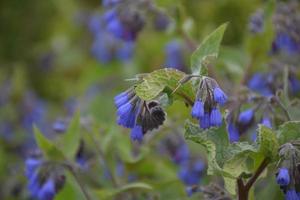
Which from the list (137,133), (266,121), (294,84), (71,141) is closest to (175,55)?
(294,84)

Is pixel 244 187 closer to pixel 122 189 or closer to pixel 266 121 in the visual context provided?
pixel 266 121

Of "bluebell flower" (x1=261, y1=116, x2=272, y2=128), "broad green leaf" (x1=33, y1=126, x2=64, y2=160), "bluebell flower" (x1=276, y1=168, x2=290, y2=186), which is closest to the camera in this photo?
"bluebell flower" (x1=276, y1=168, x2=290, y2=186)

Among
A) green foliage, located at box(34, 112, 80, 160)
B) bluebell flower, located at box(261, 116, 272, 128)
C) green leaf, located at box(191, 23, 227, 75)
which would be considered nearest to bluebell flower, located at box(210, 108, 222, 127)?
green leaf, located at box(191, 23, 227, 75)

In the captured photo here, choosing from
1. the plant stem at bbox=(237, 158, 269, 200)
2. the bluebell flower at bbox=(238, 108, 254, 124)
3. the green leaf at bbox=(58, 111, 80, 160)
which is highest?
the green leaf at bbox=(58, 111, 80, 160)

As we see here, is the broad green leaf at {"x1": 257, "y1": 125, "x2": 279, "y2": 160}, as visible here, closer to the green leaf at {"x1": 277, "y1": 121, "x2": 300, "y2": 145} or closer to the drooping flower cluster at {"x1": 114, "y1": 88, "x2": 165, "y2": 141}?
the green leaf at {"x1": 277, "y1": 121, "x2": 300, "y2": 145}

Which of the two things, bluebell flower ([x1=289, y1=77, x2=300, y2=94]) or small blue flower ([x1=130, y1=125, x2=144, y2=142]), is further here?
bluebell flower ([x1=289, y1=77, x2=300, y2=94])
